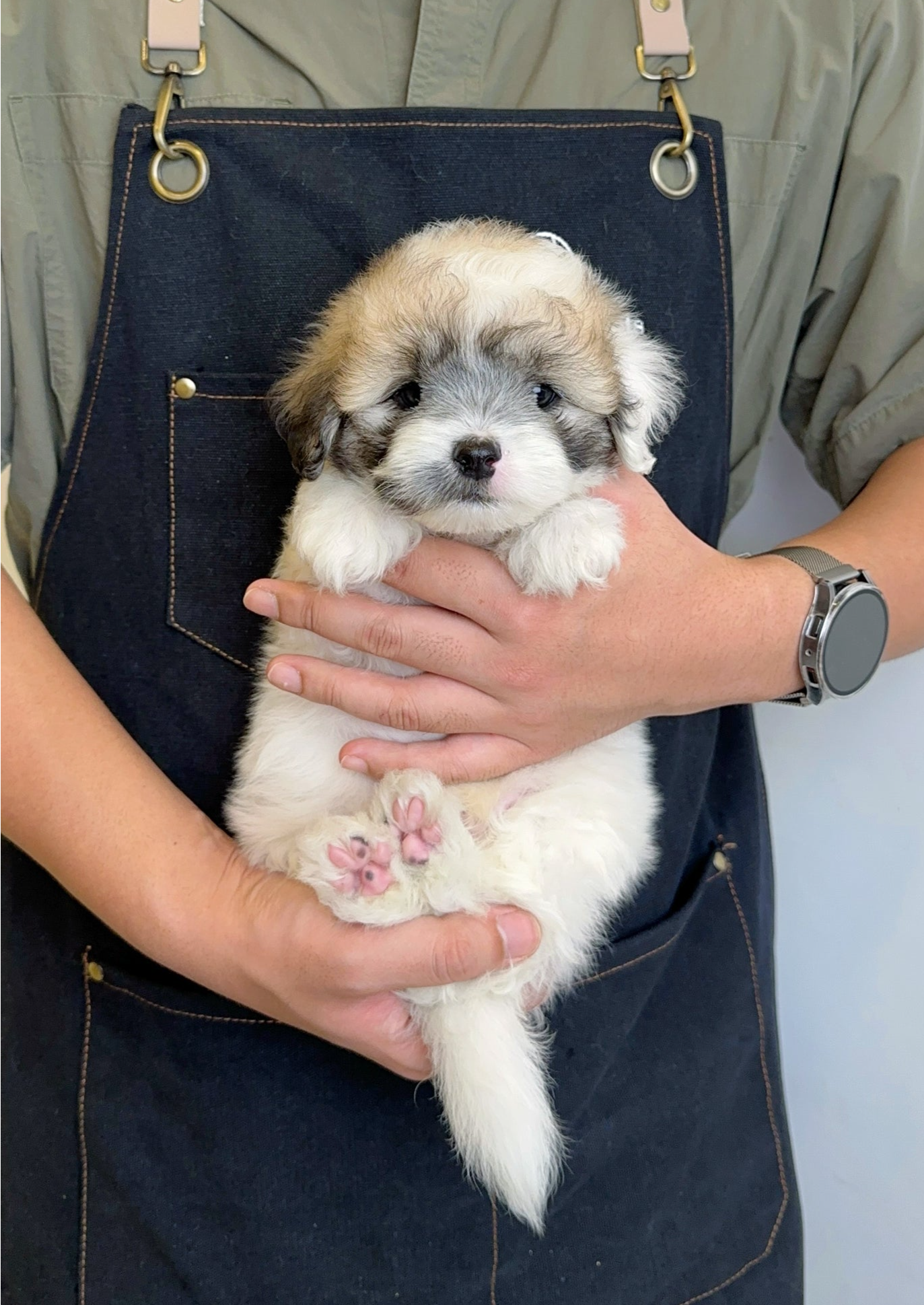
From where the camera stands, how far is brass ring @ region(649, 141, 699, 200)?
60.6 inches

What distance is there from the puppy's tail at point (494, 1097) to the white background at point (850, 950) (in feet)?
3.24

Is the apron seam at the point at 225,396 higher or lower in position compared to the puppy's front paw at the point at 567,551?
higher

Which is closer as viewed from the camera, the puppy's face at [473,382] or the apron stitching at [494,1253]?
the puppy's face at [473,382]

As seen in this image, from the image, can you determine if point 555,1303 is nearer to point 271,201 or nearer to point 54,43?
point 271,201

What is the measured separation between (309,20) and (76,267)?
51cm

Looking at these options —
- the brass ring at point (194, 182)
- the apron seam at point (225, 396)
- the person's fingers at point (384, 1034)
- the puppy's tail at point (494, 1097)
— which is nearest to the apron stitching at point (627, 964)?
the puppy's tail at point (494, 1097)

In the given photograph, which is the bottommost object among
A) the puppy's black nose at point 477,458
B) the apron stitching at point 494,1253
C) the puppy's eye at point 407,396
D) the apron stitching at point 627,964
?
the apron stitching at point 494,1253

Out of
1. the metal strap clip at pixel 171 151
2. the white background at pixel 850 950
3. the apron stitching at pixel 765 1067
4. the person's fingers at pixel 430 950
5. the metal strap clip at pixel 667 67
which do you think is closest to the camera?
the person's fingers at pixel 430 950

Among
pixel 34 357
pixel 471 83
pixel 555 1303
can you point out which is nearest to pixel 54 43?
pixel 34 357

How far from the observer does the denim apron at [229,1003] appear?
148 cm

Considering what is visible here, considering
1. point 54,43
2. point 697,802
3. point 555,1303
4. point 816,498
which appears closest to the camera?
point 54,43

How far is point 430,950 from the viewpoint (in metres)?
1.34

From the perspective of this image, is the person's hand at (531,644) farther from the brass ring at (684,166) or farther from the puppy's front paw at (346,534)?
the brass ring at (684,166)

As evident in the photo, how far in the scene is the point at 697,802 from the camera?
1.78 metres
